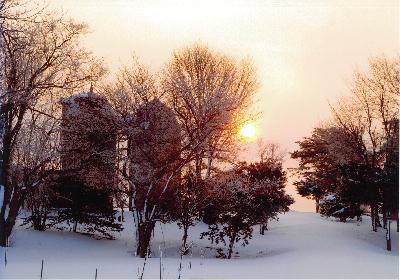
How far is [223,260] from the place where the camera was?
1831 cm

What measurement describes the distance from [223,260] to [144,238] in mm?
3213

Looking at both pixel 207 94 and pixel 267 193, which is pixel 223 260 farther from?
pixel 207 94

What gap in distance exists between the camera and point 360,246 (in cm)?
2197

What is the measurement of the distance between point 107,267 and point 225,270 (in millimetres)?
3662

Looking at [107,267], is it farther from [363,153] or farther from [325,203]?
[325,203]

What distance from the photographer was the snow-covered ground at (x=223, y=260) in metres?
14.0

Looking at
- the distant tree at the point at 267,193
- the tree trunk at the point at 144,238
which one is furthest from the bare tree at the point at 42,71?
the distant tree at the point at 267,193

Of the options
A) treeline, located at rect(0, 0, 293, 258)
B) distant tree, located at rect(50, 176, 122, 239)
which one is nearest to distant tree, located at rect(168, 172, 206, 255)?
treeline, located at rect(0, 0, 293, 258)

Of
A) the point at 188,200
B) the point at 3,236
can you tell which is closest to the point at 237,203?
the point at 188,200

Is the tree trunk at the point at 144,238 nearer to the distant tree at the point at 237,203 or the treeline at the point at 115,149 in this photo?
the treeline at the point at 115,149

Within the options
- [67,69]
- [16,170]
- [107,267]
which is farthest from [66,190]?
[107,267]

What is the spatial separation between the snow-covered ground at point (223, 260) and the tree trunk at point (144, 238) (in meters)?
0.58

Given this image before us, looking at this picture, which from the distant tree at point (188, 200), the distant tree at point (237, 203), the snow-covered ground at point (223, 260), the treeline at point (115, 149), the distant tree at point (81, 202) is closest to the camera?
the snow-covered ground at point (223, 260)

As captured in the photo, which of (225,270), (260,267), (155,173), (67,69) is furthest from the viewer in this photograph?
(155,173)
